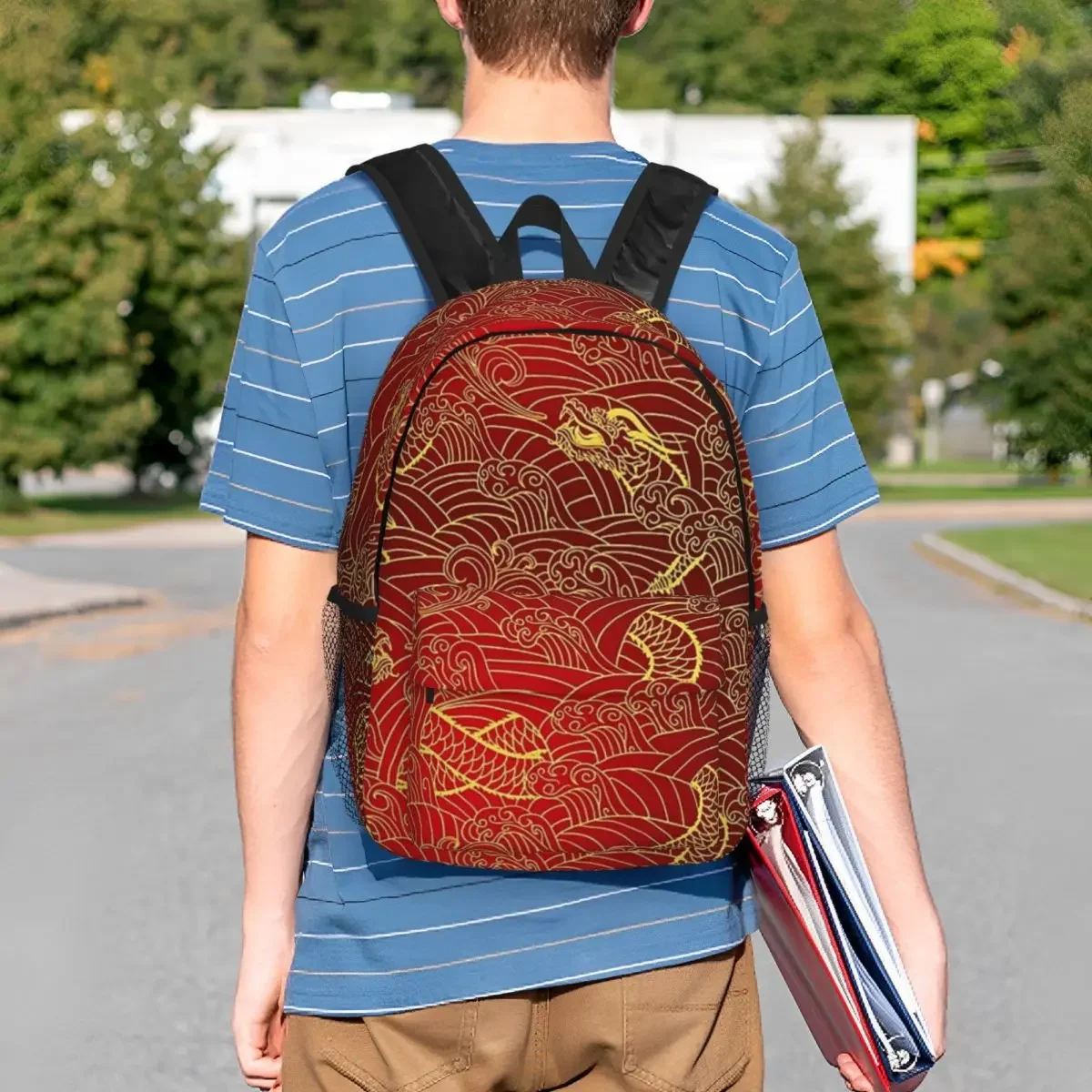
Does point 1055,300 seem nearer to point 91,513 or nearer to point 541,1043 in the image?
point 91,513

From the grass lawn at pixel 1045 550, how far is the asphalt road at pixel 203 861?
599 centimetres

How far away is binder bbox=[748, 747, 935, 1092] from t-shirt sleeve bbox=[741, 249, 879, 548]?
235 millimetres

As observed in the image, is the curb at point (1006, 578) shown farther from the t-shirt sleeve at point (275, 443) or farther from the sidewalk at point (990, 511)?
A: the t-shirt sleeve at point (275, 443)

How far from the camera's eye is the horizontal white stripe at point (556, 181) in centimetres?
213

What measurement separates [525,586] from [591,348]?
0.70 feet

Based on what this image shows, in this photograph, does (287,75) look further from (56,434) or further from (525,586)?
(525,586)

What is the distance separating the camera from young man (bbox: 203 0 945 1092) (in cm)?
207

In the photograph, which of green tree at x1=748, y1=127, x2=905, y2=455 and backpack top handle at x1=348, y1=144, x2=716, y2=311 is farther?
green tree at x1=748, y1=127, x2=905, y2=455

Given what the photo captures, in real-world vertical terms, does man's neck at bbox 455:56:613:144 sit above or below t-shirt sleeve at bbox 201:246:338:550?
above

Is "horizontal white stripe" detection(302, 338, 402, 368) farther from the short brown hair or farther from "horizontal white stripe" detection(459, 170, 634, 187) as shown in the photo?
the short brown hair

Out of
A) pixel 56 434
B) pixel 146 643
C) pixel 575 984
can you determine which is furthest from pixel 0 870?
pixel 56 434

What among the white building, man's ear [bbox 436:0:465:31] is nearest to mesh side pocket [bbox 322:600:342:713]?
man's ear [bbox 436:0:465:31]

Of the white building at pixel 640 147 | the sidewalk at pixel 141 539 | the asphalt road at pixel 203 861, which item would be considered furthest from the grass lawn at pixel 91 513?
the asphalt road at pixel 203 861

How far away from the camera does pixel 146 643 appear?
55.1 feet
